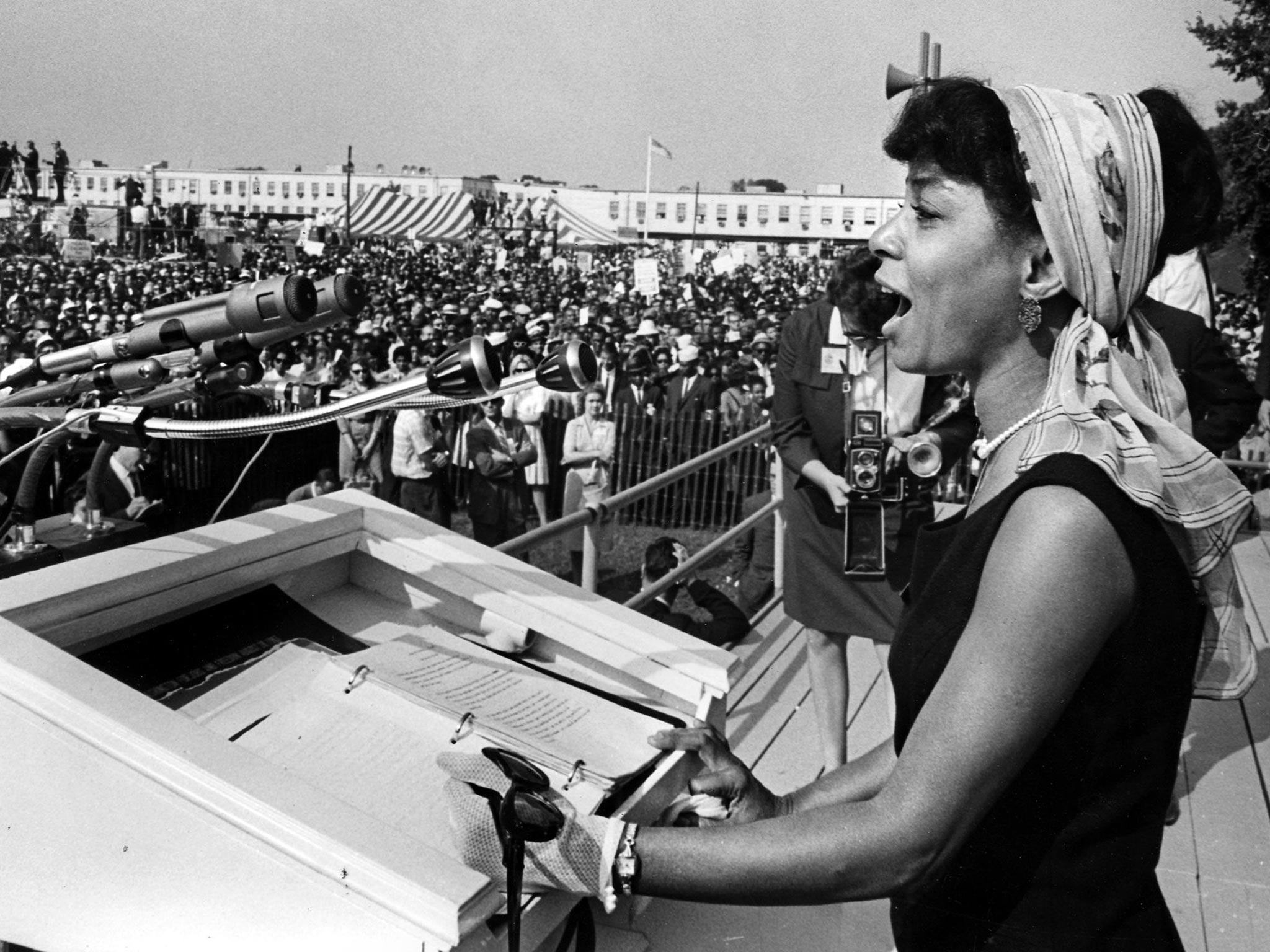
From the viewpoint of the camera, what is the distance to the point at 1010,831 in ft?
3.91

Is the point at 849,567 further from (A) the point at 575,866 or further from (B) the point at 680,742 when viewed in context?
(A) the point at 575,866

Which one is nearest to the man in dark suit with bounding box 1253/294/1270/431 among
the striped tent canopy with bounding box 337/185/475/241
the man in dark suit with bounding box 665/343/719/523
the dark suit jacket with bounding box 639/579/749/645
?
the dark suit jacket with bounding box 639/579/749/645

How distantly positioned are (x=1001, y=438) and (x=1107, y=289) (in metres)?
0.19

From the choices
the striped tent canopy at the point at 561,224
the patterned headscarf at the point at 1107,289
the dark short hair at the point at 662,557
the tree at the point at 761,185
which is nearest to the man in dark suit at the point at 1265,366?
the dark short hair at the point at 662,557

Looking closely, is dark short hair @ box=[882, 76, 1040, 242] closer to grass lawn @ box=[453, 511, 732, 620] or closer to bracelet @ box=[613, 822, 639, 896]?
bracelet @ box=[613, 822, 639, 896]

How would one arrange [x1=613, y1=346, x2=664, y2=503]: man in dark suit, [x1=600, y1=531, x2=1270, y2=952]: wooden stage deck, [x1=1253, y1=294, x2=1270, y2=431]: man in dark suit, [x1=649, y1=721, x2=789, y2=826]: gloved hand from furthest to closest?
[x1=613, y1=346, x2=664, y2=503]: man in dark suit, [x1=1253, y1=294, x2=1270, y2=431]: man in dark suit, [x1=600, y1=531, x2=1270, y2=952]: wooden stage deck, [x1=649, y1=721, x2=789, y2=826]: gloved hand

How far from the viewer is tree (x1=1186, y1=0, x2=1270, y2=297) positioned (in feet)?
19.5

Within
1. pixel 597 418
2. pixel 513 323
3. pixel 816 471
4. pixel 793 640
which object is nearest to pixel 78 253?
pixel 513 323

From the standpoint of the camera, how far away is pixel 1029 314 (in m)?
1.25

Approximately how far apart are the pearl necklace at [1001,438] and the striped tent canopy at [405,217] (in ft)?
106

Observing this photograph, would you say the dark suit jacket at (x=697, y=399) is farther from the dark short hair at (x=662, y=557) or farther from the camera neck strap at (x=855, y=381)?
the camera neck strap at (x=855, y=381)

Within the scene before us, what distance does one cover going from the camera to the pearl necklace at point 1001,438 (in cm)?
124

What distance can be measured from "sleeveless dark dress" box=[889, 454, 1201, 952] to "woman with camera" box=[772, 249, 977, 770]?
6.89 ft

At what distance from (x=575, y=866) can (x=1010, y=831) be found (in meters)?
0.45
